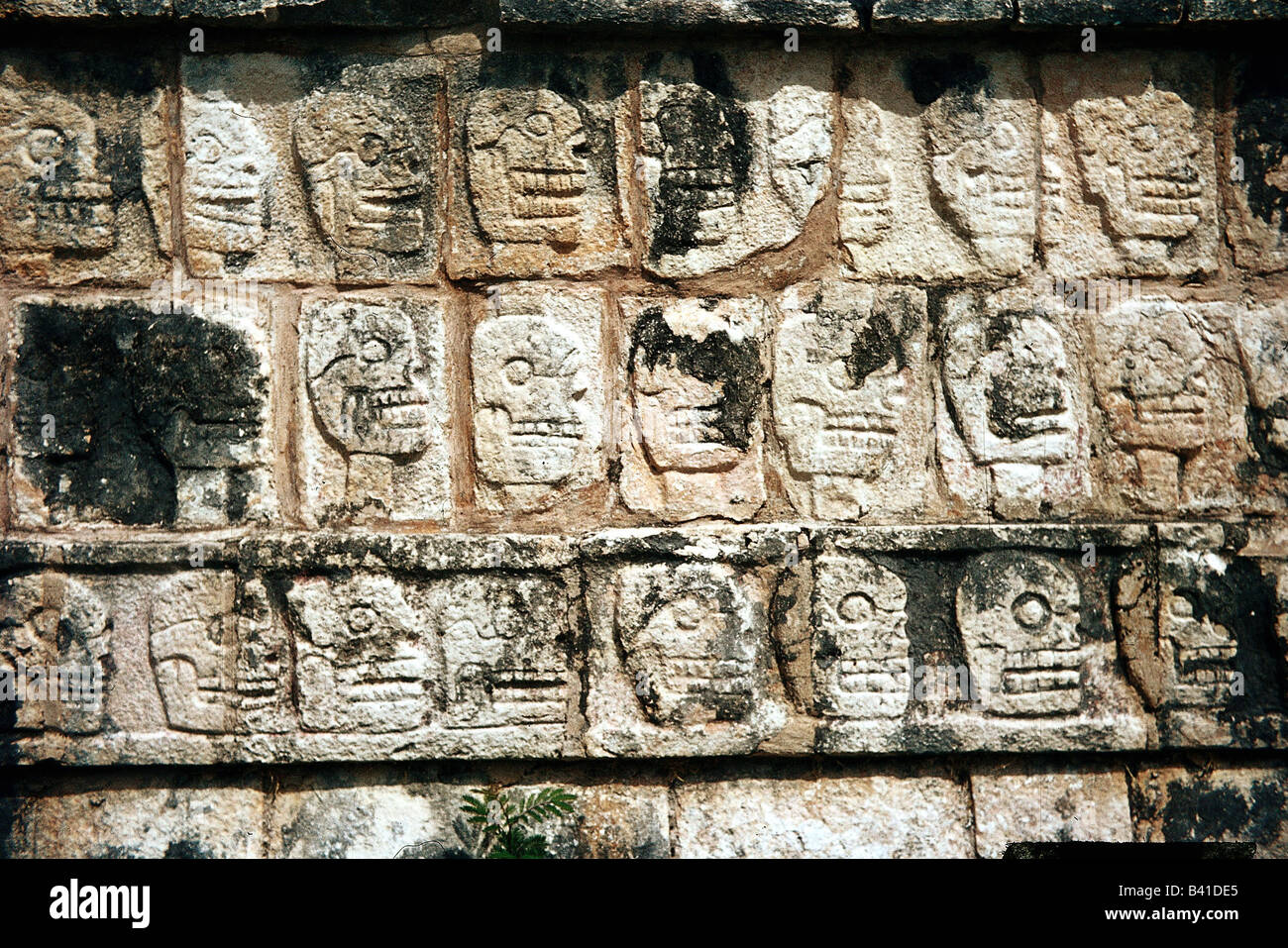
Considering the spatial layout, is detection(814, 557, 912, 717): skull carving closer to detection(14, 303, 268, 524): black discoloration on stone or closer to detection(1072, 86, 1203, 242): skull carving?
detection(1072, 86, 1203, 242): skull carving

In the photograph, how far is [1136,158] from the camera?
3.16 meters

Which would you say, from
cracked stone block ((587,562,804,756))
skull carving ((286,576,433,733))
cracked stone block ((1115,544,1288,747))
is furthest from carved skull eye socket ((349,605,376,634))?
cracked stone block ((1115,544,1288,747))

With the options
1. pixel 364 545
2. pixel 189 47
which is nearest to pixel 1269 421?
pixel 364 545

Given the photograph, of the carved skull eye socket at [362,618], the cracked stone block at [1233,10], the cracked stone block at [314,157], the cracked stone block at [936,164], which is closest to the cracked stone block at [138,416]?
the cracked stone block at [314,157]

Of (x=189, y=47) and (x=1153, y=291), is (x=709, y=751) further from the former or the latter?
(x=189, y=47)

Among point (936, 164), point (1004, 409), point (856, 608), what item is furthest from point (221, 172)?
point (1004, 409)

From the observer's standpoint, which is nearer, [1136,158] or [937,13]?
[937,13]

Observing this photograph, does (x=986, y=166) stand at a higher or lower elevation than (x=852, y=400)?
higher

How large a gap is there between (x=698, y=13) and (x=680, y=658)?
177 cm

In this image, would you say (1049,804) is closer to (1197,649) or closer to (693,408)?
(1197,649)

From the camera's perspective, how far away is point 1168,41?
3150mm

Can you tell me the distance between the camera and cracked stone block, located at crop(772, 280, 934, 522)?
3.12m

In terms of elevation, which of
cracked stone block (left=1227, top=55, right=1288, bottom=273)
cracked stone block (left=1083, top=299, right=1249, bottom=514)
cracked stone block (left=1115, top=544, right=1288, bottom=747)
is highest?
cracked stone block (left=1227, top=55, right=1288, bottom=273)

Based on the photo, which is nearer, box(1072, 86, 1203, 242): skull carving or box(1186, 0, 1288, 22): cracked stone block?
box(1186, 0, 1288, 22): cracked stone block
